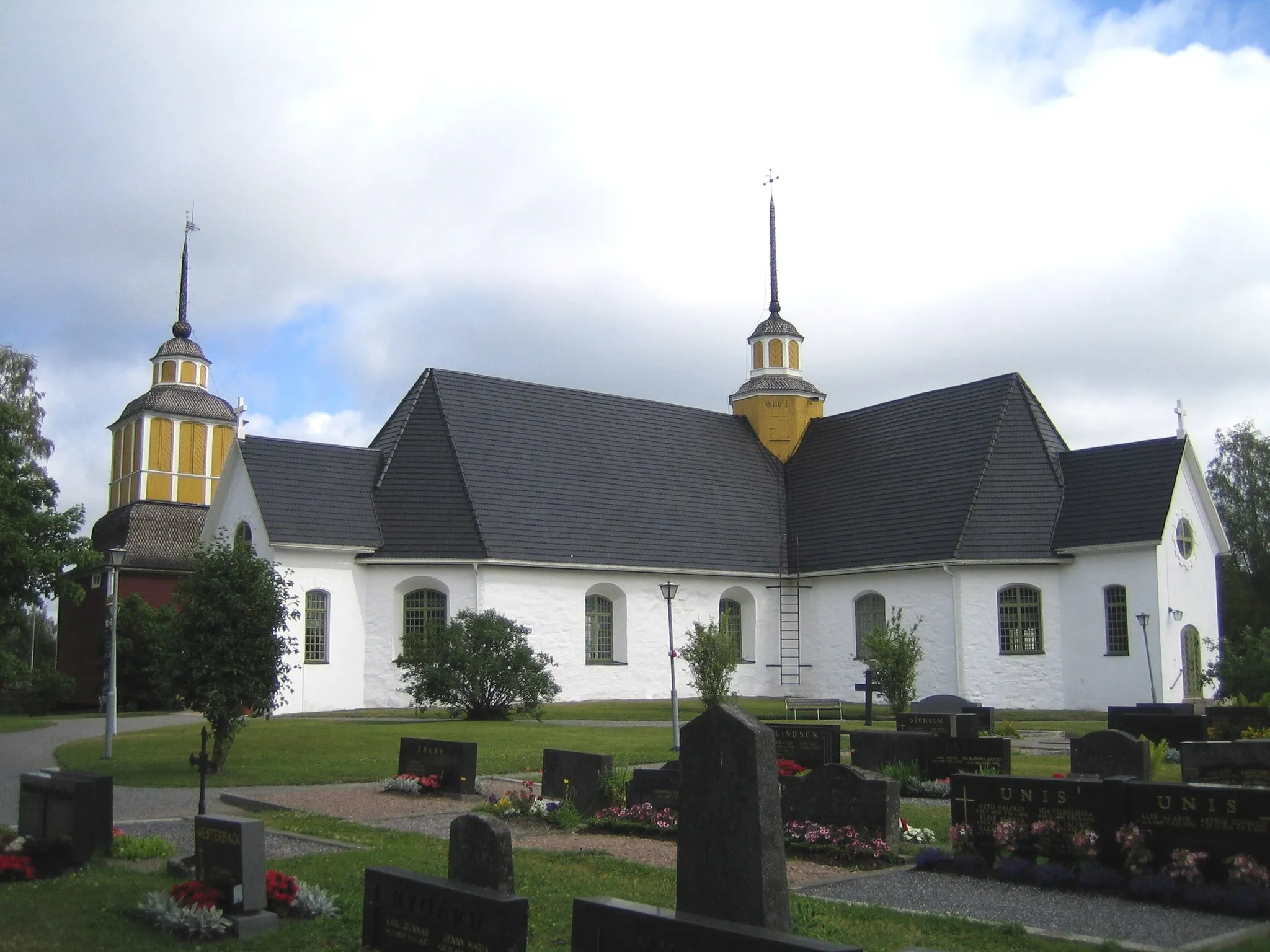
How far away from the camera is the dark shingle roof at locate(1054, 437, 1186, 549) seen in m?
31.6

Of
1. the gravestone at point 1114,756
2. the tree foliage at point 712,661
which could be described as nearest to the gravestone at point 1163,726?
the gravestone at point 1114,756

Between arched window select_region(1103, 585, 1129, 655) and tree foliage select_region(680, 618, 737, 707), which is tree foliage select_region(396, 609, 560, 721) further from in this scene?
arched window select_region(1103, 585, 1129, 655)

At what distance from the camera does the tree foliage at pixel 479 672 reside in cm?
2764

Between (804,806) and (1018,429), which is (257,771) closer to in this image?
(804,806)

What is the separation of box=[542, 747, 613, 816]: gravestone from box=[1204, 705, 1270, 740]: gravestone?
1061 centimetres

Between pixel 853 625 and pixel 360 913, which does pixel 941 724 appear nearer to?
pixel 360 913

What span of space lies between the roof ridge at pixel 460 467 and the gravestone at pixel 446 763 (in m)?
16.4

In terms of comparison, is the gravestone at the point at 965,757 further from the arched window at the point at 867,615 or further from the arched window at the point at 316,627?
the arched window at the point at 316,627

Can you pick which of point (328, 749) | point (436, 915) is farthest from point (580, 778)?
point (328, 749)

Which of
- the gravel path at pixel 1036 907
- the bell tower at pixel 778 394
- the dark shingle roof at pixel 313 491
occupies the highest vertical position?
the bell tower at pixel 778 394

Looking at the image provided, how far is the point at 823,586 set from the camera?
3750cm

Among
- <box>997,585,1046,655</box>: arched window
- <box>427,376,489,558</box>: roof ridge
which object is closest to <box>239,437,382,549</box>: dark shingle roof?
<box>427,376,489,558</box>: roof ridge

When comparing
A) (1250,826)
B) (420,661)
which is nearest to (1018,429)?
(420,661)

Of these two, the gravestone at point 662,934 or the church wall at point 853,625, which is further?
the church wall at point 853,625
